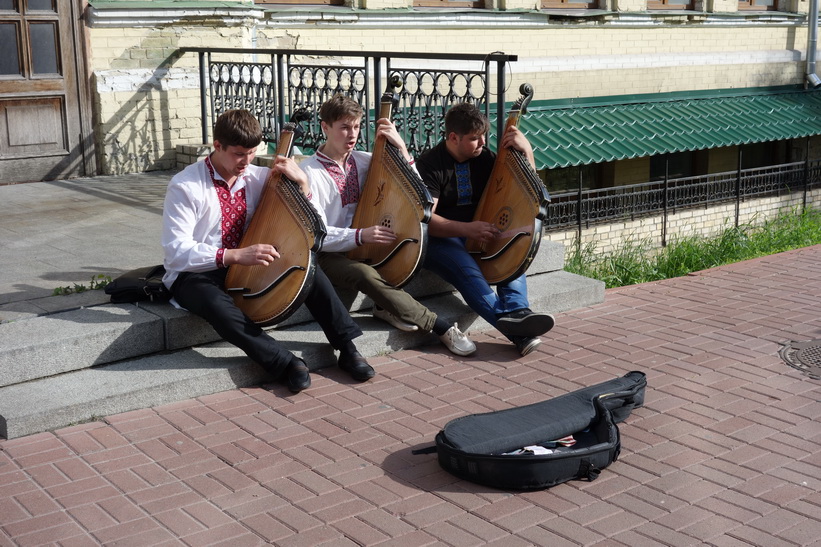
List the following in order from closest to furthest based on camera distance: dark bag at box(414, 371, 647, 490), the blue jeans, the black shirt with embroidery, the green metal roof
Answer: dark bag at box(414, 371, 647, 490)
the blue jeans
the black shirt with embroidery
the green metal roof

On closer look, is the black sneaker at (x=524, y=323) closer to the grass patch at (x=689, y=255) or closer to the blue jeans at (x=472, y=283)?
the blue jeans at (x=472, y=283)

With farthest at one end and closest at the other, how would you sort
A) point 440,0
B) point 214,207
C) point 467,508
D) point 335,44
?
point 440,0 → point 335,44 → point 214,207 → point 467,508

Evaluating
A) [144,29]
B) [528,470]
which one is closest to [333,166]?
[528,470]

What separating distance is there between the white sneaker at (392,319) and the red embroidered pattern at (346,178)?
2.25 feet

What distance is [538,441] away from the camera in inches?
181

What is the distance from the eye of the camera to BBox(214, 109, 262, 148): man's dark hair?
5.31 m

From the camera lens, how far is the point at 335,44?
457 inches

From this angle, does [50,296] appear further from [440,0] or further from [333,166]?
[440,0]

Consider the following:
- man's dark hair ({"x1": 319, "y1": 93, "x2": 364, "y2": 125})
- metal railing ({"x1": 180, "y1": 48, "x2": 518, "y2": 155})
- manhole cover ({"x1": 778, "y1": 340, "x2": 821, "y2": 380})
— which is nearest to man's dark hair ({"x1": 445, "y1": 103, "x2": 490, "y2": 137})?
man's dark hair ({"x1": 319, "y1": 93, "x2": 364, "y2": 125})

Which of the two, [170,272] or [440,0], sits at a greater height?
[440,0]

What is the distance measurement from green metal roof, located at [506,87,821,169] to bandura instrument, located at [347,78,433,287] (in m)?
5.99

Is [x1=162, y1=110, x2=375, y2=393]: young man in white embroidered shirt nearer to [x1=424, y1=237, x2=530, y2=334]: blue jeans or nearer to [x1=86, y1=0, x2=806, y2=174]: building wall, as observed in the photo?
[x1=424, y1=237, x2=530, y2=334]: blue jeans

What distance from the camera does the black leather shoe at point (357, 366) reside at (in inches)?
220

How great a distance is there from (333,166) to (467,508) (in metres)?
2.62
